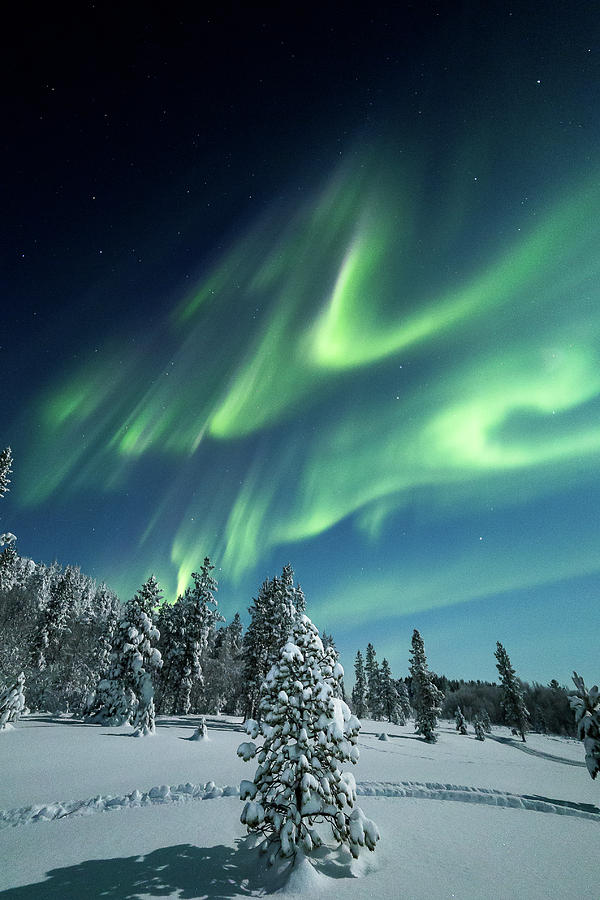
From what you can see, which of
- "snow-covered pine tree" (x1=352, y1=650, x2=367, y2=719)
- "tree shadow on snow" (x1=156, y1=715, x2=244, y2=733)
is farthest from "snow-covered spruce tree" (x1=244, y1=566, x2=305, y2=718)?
"snow-covered pine tree" (x1=352, y1=650, x2=367, y2=719)

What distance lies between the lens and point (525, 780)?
19703 mm

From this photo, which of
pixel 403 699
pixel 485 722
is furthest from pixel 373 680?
pixel 485 722

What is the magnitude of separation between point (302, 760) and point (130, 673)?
83.2 ft

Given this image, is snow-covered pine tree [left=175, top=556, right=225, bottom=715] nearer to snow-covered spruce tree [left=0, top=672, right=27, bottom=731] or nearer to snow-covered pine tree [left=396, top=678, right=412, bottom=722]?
snow-covered spruce tree [left=0, top=672, right=27, bottom=731]

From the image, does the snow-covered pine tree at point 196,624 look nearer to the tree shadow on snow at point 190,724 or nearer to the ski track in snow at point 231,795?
the tree shadow on snow at point 190,724

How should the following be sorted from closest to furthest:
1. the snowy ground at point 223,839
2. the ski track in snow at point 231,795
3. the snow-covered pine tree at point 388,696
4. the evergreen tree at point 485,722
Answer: the snowy ground at point 223,839, the ski track in snow at point 231,795, the snow-covered pine tree at point 388,696, the evergreen tree at point 485,722

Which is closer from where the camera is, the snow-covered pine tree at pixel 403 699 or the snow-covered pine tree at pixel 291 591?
the snow-covered pine tree at pixel 291 591

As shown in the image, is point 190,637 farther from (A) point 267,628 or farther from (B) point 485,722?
(B) point 485,722

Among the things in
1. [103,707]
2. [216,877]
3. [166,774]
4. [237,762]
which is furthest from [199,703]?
[216,877]

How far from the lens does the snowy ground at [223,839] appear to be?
570cm

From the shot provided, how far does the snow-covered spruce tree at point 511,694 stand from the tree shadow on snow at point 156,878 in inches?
2984

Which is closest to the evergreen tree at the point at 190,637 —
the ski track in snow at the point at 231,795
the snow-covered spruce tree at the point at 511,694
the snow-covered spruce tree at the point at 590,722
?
the ski track in snow at the point at 231,795

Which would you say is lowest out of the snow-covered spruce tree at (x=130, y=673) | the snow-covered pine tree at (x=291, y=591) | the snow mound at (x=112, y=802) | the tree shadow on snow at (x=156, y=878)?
the tree shadow on snow at (x=156, y=878)

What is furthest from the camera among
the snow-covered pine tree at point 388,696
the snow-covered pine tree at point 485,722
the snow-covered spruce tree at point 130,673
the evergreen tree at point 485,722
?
the snow-covered pine tree at point 485,722
